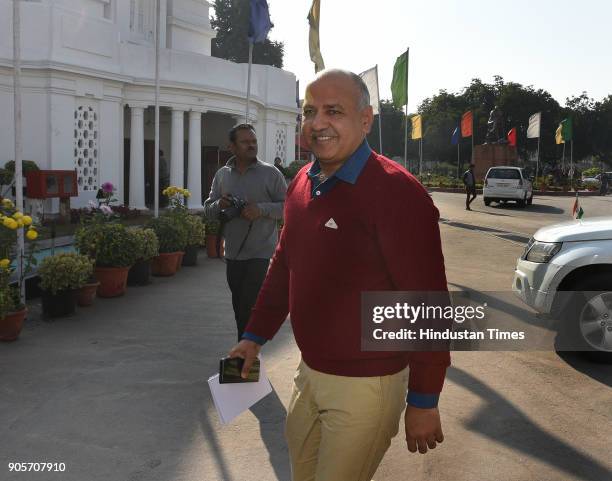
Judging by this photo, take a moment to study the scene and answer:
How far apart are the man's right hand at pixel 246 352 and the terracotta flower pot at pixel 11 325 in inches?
166

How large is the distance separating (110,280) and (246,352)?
19.6 feet

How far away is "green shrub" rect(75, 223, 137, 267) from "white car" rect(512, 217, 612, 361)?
4835 mm

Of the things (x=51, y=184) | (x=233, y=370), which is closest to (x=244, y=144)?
(x=233, y=370)

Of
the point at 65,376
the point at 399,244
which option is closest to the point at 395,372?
the point at 399,244

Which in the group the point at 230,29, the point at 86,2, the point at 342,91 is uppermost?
the point at 230,29

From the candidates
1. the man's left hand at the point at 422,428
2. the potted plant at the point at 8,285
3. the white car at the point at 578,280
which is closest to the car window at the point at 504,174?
the white car at the point at 578,280

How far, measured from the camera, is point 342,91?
210cm

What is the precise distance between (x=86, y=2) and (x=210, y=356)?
1461cm

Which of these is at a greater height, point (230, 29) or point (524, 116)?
point (230, 29)

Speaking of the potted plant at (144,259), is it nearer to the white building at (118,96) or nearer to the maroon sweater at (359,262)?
the maroon sweater at (359,262)

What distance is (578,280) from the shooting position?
556 centimetres

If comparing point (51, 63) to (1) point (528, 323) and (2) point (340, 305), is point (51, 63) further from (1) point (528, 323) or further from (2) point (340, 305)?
(2) point (340, 305)

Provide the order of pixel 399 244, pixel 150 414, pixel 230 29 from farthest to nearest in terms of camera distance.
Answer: pixel 230 29 → pixel 150 414 → pixel 399 244

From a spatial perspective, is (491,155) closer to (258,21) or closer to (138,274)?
(258,21)
